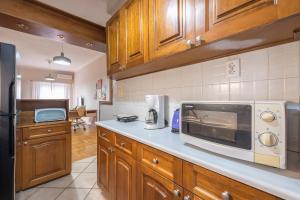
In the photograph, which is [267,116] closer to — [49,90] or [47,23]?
[47,23]

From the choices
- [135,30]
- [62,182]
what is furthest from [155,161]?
[62,182]

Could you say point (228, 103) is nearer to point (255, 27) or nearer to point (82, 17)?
point (255, 27)

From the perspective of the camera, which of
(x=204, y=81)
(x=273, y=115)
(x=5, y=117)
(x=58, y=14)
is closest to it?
(x=273, y=115)

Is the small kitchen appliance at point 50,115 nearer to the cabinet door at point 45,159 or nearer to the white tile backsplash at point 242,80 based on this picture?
the cabinet door at point 45,159

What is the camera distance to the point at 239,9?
2.32ft

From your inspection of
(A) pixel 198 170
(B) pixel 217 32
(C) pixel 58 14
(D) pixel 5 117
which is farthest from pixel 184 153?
(C) pixel 58 14

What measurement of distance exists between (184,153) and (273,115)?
15.9 inches


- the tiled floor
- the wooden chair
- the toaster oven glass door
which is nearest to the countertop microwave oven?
the toaster oven glass door

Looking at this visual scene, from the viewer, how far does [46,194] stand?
175 cm

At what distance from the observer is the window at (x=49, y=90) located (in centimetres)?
644

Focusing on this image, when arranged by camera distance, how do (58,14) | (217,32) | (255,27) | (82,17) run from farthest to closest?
(82,17)
(58,14)
(217,32)
(255,27)

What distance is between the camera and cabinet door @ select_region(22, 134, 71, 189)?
1777 mm

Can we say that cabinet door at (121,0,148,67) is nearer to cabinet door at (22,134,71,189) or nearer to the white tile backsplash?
the white tile backsplash

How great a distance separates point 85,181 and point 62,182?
0.29 meters
